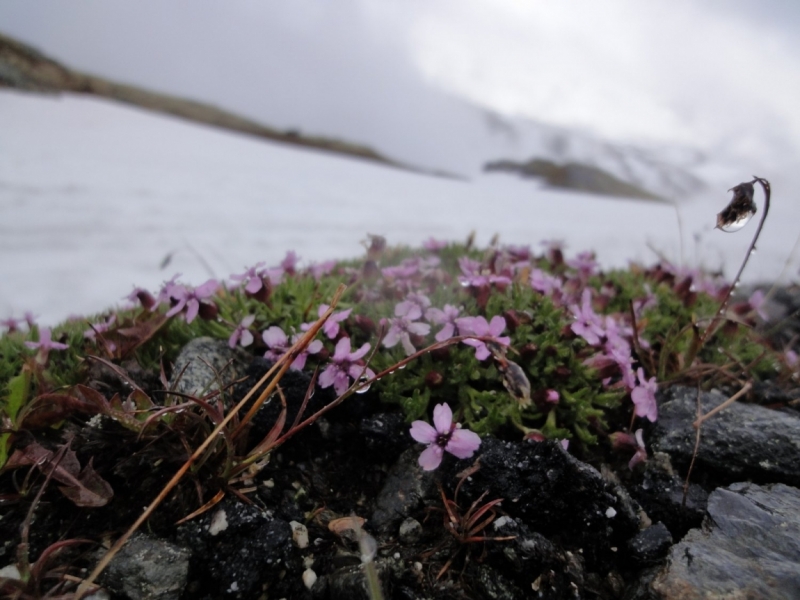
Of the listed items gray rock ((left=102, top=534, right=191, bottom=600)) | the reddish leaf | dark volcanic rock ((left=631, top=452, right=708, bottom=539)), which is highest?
dark volcanic rock ((left=631, top=452, right=708, bottom=539))

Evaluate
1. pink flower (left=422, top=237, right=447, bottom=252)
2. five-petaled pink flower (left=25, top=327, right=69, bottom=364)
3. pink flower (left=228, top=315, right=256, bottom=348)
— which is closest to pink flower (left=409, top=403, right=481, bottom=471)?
pink flower (left=228, top=315, right=256, bottom=348)

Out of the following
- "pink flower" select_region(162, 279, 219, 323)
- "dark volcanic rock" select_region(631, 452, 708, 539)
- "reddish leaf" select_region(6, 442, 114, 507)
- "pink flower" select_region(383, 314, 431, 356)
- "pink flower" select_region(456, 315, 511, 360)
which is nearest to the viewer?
"reddish leaf" select_region(6, 442, 114, 507)

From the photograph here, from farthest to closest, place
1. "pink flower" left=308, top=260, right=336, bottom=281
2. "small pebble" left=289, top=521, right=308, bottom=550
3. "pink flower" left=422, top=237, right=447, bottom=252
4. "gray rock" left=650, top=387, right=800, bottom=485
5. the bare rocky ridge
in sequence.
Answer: the bare rocky ridge, "pink flower" left=422, top=237, right=447, bottom=252, "pink flower" left=308, top=260, right=336, bottom=281, "gray rock" left=650, top=387, right=800, bottom=485, "small pebble" left=289, top=521, right=308, bottom=550

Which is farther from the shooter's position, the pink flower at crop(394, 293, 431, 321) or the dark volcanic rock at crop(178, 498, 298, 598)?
the pink flower at crop(394, 293, 431, 321)

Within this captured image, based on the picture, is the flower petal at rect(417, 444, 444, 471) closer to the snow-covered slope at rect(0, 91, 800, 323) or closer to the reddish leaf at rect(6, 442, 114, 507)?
the reddish leaf at rect(6, 442, 114, 507)

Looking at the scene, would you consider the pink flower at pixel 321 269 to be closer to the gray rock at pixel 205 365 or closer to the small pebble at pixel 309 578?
the gray rock at pixel 205 365

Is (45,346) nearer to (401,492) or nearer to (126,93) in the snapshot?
(401,492)

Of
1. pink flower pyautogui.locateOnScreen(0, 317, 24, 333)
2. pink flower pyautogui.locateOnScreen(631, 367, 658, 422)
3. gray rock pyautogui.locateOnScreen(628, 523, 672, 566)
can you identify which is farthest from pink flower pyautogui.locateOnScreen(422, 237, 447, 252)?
pink flower pyautogui.locateOnScreen(0, 317, 24, 333)

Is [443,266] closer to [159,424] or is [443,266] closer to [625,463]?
[625,463]

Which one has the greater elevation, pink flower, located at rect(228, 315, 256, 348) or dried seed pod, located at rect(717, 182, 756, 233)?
dried seed pod, located at rect(717, 182, 756, 233)
